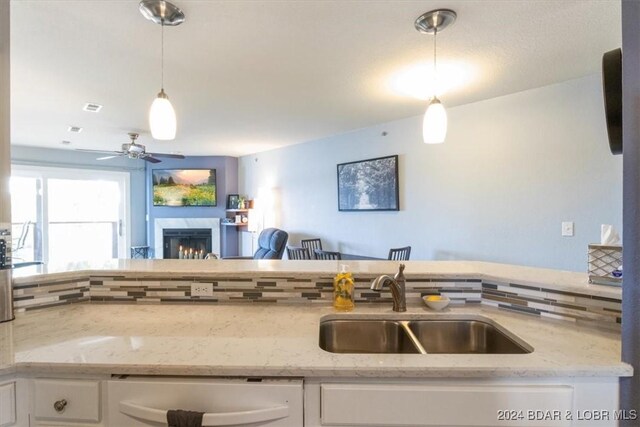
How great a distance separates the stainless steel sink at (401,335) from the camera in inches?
55.2

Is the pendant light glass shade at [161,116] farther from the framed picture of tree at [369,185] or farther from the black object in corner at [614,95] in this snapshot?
the framed picture of tree at [369,185]

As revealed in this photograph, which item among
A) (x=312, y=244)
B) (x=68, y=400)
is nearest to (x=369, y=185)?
(x=312, y=244)

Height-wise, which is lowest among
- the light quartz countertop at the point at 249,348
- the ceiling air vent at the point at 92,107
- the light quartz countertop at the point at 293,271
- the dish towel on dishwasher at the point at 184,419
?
the dish towel on dishwasher at the point at 184,419

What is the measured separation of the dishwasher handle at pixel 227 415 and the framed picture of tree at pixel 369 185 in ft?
10.8

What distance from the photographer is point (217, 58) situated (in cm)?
227

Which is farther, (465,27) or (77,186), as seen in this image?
(77,186)

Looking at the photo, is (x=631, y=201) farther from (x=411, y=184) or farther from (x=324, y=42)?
(x=411, y=184)

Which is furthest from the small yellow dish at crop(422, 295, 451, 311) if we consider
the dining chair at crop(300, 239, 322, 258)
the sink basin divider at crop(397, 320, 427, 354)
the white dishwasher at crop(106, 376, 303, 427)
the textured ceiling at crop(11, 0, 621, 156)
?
the dining chair at crop(300, 239, 322, 258)

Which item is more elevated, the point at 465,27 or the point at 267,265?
the point at 465,27

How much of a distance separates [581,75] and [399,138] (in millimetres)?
1794

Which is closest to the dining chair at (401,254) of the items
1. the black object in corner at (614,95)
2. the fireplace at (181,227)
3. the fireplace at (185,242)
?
the black object in corner at (614,95)

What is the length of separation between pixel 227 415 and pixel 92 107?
360 cm

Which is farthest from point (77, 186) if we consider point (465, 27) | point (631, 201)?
point (631, 201)

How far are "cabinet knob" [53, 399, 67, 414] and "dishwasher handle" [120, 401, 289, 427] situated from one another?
213 mm
